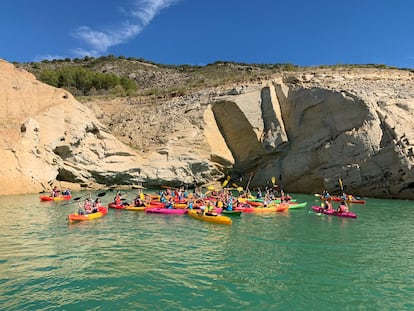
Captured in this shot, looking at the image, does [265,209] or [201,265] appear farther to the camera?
[265,209]

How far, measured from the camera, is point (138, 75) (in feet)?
254

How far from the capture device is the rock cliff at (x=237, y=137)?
92.3 feet

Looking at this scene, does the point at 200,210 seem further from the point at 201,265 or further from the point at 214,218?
the point at 201,265

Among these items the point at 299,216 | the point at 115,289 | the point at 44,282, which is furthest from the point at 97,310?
the point at 299,216

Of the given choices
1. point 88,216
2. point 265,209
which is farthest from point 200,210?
point 88,216

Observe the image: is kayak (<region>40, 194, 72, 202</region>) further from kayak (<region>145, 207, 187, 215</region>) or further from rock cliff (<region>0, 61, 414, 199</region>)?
kayak (<region>145, 207, 187, 215</region>)

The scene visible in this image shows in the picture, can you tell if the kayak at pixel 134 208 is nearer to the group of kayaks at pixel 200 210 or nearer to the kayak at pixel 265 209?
the group of kayaks at pixel 200 210

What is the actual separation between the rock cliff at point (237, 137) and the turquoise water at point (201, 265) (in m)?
12.1

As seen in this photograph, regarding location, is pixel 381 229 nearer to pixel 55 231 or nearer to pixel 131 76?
pixel 55 231

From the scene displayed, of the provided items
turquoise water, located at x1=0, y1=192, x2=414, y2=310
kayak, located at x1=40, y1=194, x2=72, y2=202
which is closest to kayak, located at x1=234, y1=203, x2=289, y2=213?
turquoise water, located at x1=0, y1=192, x2=414, y2=310

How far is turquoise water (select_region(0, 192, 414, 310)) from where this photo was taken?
25.1 ft

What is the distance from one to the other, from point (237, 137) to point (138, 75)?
47.3m

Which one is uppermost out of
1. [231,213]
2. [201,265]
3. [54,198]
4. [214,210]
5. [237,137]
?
[237,137]

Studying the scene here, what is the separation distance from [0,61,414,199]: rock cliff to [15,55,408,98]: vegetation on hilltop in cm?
526
